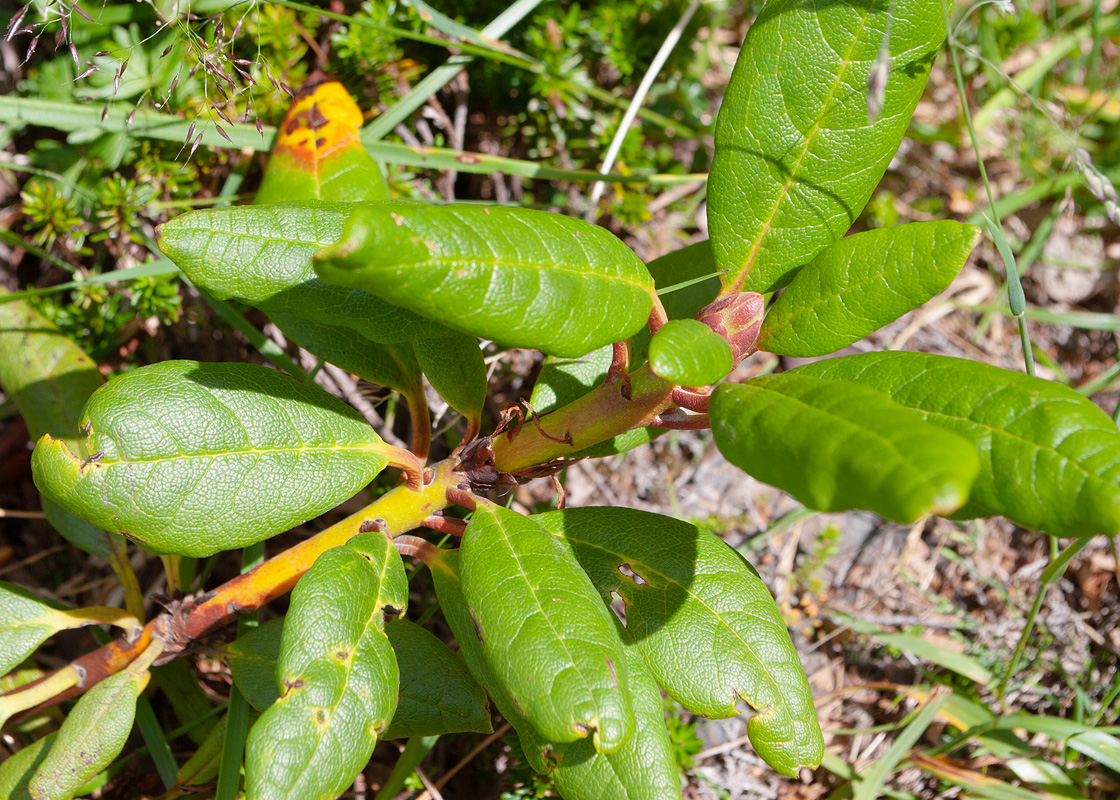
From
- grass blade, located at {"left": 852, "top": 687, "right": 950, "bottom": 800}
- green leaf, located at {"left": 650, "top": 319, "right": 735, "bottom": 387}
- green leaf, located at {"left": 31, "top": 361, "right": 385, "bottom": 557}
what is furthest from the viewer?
grass blade, located at {"left": 852, "top": 687, "right": 950, "bottom": 800}

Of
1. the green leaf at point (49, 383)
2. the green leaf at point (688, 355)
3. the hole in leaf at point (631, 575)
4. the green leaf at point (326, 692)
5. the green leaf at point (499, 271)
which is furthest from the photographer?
the green leaf at point (49, 383)

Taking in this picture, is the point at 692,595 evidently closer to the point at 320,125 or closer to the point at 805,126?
the point at 805,126

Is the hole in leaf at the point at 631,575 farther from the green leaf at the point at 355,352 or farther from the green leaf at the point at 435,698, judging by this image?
the green leaf at the point at 355,352

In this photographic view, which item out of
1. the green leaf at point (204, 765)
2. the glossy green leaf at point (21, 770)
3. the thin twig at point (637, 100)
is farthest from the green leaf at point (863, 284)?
the glossy green leaf at point (21, 770)

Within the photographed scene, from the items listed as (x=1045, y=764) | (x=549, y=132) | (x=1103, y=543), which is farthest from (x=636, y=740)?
(x=1103, y=543)

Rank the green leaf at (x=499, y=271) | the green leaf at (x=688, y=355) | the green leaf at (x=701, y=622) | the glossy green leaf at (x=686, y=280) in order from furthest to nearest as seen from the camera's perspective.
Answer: the glossy green leaf at (x=686, y=280)
the green leaf at (x=701, y=622)
the green leaf at (x=688, y=355)
the green leaf at (x=499, y=271)

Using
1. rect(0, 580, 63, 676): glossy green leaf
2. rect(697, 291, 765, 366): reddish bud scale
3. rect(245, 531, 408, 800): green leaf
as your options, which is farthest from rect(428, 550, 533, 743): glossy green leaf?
rect(0, 580, 63, 676): glossy green leaf

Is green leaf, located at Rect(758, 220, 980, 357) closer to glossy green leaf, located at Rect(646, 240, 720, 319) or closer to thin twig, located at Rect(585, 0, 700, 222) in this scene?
glossy green leaf, located at Rect(646, 240, 720, 319)
